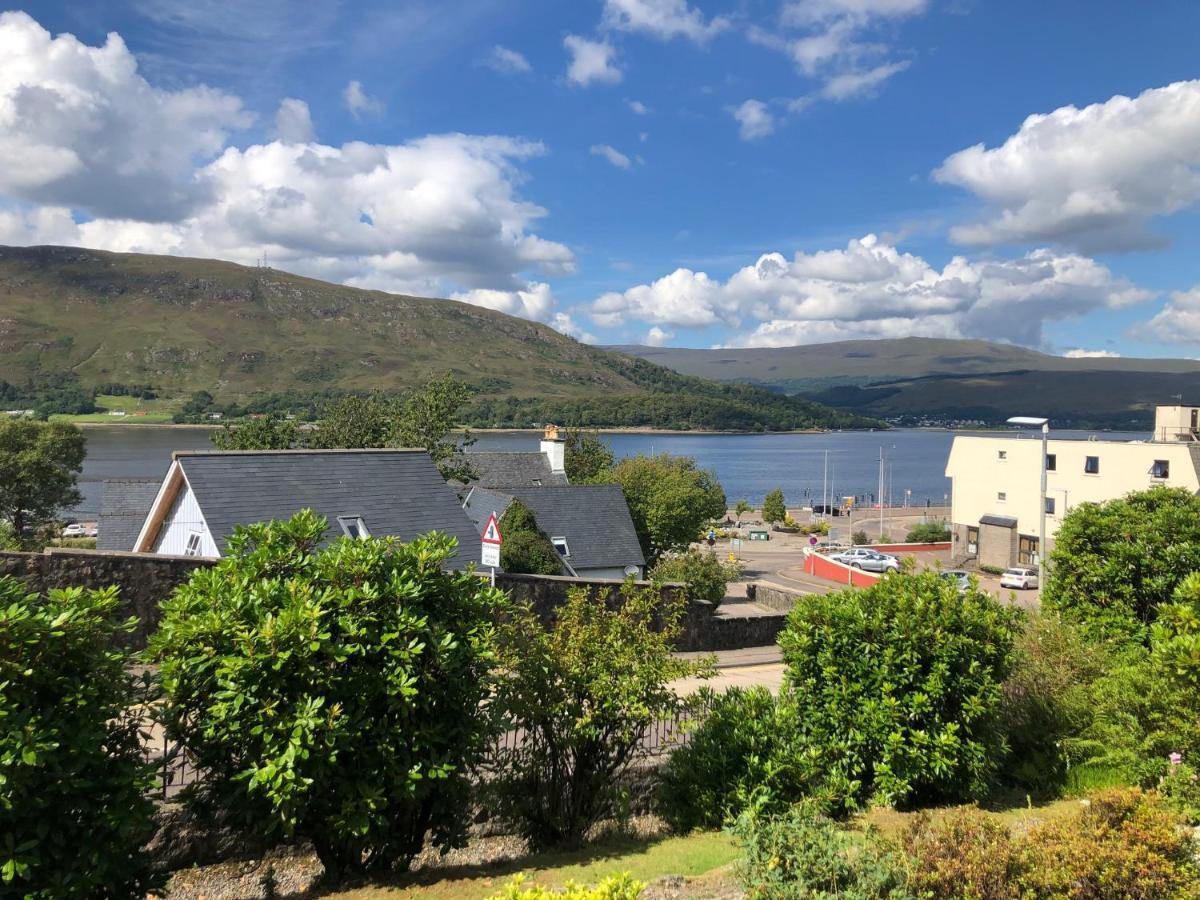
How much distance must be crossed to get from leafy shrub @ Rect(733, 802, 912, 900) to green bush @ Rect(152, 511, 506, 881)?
2.72 metres

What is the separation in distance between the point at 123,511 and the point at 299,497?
15.5 metres

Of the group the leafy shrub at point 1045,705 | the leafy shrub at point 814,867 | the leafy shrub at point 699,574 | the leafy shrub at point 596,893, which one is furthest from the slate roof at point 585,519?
the leafy shrub at point 596,893

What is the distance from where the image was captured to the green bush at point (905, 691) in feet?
30.7

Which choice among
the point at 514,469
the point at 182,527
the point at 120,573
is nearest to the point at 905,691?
the point at 120,573

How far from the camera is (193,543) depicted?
20.1 m

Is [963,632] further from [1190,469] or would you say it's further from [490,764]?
[1190,469]

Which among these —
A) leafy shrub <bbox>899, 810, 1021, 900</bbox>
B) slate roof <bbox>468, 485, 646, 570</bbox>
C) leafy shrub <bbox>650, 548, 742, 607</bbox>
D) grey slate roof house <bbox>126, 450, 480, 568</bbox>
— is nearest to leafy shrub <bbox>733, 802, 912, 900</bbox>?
leafy shrub <bbox>899, 810, 1021, 900</bbox>

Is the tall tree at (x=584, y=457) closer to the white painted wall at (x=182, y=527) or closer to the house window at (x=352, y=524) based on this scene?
the house window at (x=352, y=524)

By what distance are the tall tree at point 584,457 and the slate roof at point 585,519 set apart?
66.8 ft

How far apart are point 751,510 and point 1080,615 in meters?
94.5

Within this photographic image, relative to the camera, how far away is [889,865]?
6.24 metres

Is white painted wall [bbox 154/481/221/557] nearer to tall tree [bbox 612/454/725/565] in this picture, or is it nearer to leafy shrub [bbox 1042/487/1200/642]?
leafy shrub [bbox 1042/487/1200/642]

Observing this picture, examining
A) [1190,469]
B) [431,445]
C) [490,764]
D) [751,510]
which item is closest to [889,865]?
[490,764]

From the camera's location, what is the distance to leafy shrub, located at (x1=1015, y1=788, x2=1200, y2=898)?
20.2 ft
